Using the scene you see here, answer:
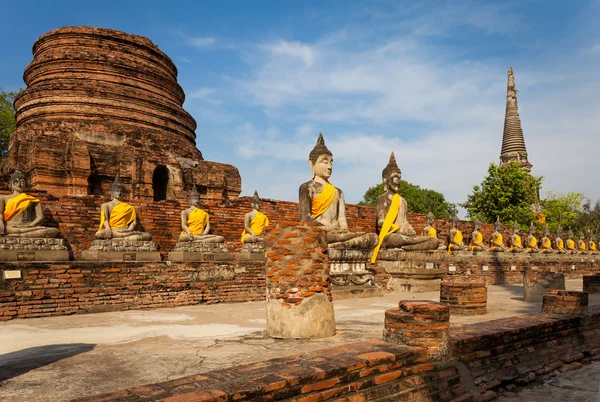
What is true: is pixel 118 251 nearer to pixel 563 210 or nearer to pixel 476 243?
pixel 476 243

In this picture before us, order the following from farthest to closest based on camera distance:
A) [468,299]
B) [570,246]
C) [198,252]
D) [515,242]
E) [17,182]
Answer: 1. [570,246]
2. [515,242]
3. [198,252]
4. [17,182]
5. [468,299]

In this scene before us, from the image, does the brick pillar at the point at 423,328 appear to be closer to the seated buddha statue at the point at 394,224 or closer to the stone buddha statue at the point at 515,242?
the seated buddha statue at the point at 394,224

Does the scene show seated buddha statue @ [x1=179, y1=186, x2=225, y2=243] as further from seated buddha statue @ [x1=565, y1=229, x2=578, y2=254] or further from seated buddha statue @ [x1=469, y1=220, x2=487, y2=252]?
seated buddha statue @ [x1=565, y1=229, x2=578, y2=254]

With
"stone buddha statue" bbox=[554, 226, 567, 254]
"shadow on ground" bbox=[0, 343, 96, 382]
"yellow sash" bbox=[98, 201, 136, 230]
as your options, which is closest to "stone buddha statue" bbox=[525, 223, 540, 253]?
"stone buddha statue" bbox=[554, 226, 567, 254]

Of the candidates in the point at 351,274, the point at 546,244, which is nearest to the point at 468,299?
the point at 351,274

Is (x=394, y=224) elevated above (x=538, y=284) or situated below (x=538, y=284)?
above

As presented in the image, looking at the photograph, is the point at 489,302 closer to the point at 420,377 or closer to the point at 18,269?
the point at 420,377

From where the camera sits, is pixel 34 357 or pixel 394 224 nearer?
pixel 34 357

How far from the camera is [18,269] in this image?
5.90 m

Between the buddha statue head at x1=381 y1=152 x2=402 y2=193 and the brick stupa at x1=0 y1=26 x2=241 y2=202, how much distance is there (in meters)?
4.90

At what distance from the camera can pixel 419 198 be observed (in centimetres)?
4119

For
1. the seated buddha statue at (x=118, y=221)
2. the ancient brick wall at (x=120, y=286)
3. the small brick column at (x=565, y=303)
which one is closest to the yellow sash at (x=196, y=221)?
the seated buddha statue at (x=118, y=221)

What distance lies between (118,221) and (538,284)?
7.76m

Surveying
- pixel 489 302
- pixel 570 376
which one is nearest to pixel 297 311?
pixel 570 376
